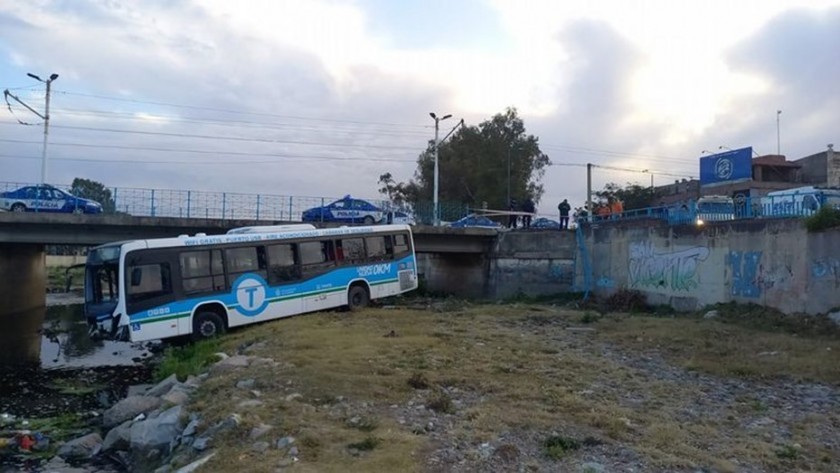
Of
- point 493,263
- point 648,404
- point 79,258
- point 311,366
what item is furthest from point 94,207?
point 79,258

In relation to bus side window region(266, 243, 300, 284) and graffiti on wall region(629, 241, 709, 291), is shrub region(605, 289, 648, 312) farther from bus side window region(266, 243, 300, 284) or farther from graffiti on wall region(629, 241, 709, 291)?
bus side window region(266, 243, 300, 284)

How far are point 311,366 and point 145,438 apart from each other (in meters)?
3.04

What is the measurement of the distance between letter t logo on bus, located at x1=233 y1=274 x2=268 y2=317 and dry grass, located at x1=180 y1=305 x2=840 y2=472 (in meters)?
1.83

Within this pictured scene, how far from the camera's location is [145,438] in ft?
30.5

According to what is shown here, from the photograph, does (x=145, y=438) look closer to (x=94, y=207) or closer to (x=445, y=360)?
(x=445, y=360)

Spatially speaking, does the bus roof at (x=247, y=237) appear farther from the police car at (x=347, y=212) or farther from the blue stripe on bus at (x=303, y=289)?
the police car at (x=347, y=212)

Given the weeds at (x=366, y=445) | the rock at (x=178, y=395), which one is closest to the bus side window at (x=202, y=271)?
the rock at (x=178, y=395)

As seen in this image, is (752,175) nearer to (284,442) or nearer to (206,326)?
(206,326)

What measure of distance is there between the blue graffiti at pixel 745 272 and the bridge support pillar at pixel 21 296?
22.9 metres

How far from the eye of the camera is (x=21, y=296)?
3512cm

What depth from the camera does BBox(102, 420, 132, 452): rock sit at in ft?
32.3

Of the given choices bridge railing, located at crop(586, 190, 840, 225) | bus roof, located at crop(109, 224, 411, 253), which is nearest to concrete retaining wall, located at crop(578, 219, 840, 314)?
bridge railing, located at crop(586, 190, 840, 225)

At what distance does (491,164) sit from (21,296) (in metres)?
36.3

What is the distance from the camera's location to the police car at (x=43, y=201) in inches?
1107
